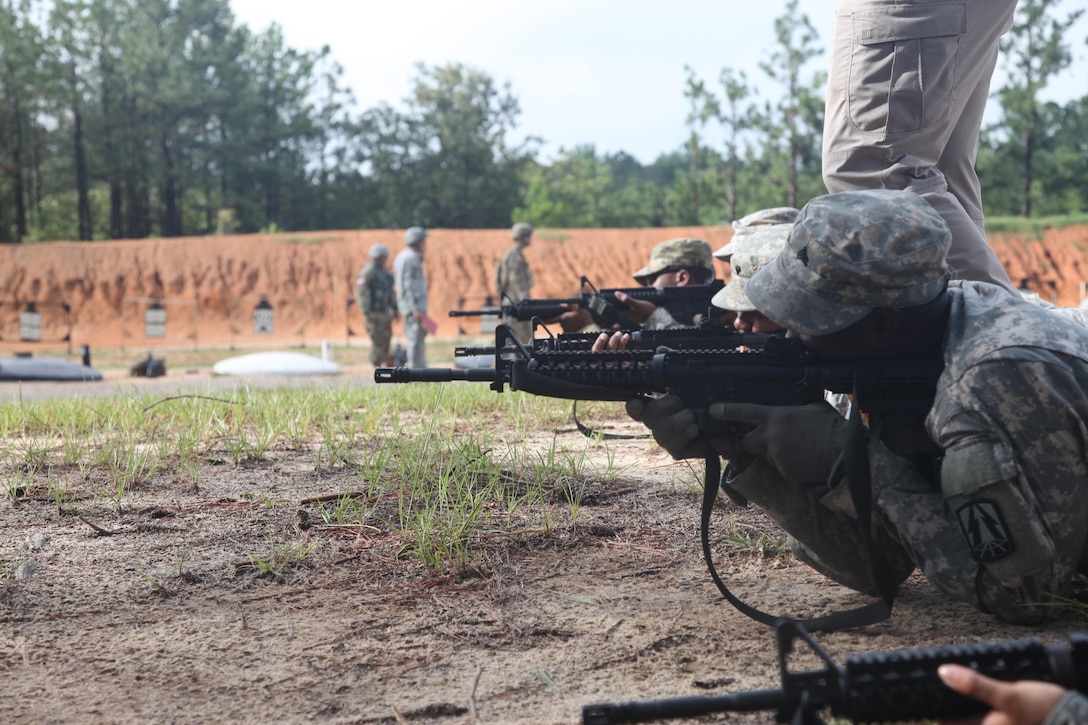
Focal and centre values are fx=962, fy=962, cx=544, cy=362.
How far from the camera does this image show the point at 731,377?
7.91 ft

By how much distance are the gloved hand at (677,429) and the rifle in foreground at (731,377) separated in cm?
3

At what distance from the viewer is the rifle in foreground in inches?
90.1

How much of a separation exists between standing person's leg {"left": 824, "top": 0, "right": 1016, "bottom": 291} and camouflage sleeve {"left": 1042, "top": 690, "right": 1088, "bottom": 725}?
86.8 inches

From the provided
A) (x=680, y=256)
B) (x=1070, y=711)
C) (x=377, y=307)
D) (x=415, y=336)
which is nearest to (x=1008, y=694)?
(x=1070, y=711)

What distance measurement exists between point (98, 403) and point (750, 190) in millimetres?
37602

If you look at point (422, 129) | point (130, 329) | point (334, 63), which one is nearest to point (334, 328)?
point (130, 329)

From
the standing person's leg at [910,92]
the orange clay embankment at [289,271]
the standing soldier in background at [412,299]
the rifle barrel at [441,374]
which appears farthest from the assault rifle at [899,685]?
the orange clay embankment at [289,271]

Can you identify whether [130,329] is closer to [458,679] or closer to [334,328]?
[334,328]

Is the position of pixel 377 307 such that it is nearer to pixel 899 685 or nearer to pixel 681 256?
pixel 681 256

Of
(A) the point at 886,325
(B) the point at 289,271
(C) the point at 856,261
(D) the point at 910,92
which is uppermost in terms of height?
(B) the point at 289,271

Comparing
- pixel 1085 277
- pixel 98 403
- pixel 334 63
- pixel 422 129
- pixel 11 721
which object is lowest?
pixel 11 721

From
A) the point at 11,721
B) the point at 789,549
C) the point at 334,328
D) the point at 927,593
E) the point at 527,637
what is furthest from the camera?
the point at 334,328

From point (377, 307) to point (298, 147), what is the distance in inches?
1309

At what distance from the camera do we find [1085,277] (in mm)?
32688
